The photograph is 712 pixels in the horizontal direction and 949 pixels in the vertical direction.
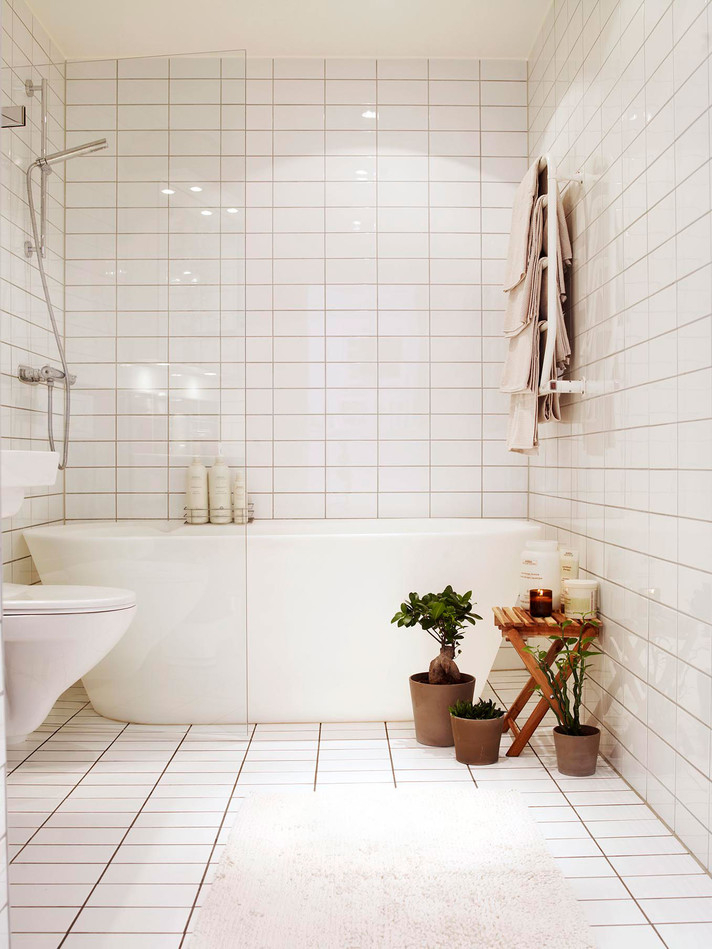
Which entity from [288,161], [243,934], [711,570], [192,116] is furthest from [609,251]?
[243,934]

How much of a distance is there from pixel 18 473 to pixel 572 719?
180 centimetres

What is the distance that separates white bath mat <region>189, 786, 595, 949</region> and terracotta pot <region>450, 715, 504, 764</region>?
0.24 metres

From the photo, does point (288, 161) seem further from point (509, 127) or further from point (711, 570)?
point (711, 570)

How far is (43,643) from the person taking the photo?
2.07 metres

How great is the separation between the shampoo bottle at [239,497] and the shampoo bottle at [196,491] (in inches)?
4.0

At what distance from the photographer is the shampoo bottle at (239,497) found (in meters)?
2.50

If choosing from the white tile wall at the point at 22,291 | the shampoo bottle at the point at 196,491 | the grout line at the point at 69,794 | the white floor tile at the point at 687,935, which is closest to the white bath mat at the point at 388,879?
the white floor tile at the point at 687,935

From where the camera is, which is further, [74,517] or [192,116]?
[192,116]

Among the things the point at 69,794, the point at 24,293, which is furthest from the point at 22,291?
the point at 69,794

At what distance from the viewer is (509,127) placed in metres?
3.56

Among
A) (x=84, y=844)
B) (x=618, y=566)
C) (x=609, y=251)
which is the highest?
(x=609, y=251)

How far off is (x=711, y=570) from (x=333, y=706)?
151cm

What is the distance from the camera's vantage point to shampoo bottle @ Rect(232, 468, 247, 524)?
250 cm

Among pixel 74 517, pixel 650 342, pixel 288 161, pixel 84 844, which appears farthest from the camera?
pixel 288 161
